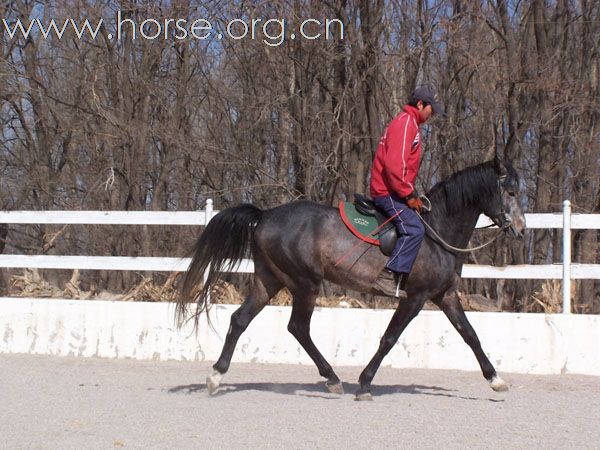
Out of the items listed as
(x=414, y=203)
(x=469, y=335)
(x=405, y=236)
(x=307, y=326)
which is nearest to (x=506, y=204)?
(x=414, y=203)

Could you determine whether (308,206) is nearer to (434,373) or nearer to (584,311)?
(434,373)

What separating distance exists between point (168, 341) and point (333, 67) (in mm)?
6416

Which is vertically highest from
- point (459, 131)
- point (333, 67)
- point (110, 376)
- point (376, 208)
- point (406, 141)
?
point (333, 67)

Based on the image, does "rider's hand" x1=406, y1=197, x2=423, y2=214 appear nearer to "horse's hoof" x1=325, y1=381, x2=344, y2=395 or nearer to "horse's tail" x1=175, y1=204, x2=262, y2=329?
"horse's tail" x1=175, y1=204, x2=262, y2=329

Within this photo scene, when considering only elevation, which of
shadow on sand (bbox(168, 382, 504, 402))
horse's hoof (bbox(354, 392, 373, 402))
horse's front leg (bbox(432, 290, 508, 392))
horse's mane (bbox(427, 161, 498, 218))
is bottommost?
shadow on sand (bbox(168, 382, 504, 402))

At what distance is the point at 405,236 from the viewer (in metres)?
7.18

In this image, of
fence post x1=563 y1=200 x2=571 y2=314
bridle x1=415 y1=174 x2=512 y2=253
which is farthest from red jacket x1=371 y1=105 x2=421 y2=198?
fence post x1=563 y1=200 x2=571 y2=314

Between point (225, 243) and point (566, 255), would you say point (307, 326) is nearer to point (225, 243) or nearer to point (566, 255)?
point (225, 243)

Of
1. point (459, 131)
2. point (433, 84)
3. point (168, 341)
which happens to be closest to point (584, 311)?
point (459, 131)

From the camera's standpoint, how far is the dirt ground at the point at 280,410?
5504 millimetres

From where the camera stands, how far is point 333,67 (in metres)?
14.6

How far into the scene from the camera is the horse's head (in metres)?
7.45

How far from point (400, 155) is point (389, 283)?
107cm

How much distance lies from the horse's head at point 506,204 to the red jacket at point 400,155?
2.52ft
